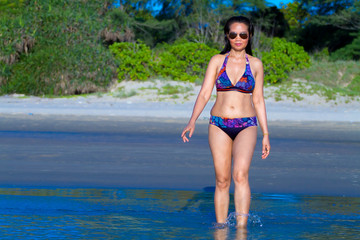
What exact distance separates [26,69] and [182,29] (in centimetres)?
1401

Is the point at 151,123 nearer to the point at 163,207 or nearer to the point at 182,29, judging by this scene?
the point at 163,207

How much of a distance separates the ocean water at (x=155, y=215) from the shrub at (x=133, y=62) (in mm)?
18876

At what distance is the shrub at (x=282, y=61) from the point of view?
26453 millimetres

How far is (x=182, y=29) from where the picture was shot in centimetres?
3806

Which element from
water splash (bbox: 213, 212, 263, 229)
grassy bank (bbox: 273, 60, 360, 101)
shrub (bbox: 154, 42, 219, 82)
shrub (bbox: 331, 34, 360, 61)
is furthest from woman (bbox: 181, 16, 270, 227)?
shrub (bbox: 331, 34, 360, 61)

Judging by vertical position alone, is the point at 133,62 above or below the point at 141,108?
above

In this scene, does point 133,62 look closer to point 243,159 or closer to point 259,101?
point 259,101

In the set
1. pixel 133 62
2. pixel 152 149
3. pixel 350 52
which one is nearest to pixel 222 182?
pixel 152 149

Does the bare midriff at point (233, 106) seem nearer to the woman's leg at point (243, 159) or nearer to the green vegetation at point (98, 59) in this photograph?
the woman's leg at point (243, 159)

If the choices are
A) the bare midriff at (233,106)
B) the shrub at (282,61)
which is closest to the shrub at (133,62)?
the shrub at (282,61)

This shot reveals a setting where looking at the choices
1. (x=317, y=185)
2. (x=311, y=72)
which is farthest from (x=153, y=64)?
(x=317, y=185)

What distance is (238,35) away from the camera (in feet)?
19.0

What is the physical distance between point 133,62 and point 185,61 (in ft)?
6.84

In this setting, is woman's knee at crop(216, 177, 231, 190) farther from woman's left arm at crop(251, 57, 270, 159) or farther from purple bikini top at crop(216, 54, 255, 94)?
purple bikini top at crop(216, 54, 255, 94)
